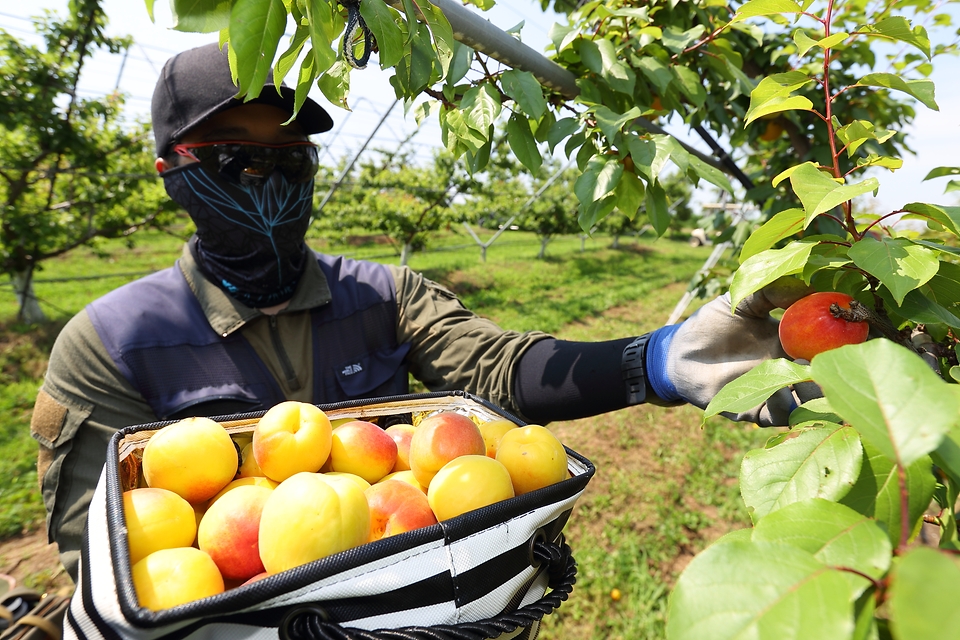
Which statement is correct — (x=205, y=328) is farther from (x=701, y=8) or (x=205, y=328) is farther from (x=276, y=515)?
(x=701, y=8)

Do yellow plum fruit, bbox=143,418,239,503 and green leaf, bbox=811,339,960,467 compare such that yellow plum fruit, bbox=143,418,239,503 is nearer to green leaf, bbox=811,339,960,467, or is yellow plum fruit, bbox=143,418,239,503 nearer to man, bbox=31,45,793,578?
man, bbox=31,45,793,578

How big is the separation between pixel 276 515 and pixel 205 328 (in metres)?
1.23

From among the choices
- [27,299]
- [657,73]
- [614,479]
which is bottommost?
[614,479]

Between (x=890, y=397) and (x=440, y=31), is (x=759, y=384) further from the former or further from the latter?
(x=440, y=31)

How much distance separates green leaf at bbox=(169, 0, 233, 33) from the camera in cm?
58

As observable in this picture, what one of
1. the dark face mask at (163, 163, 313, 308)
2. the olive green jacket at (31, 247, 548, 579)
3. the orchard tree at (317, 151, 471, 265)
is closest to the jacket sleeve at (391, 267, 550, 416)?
the olive green jacket at (31, 247, 548, 579)

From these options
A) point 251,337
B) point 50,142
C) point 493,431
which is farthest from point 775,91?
point 50,142

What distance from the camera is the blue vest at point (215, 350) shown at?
1.61 m

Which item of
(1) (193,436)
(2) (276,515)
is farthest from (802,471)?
(1) (193,436)

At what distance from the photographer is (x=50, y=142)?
19.1ft

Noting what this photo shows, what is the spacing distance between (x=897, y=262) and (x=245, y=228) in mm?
1797

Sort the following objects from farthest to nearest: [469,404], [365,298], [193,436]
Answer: [365,298]
[469,404]
[193,436]

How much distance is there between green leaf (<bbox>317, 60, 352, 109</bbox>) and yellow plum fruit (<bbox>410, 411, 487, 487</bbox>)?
2.06 feet

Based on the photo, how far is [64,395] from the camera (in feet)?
5.01
